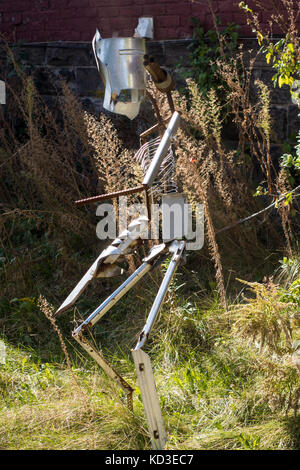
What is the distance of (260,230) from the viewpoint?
4.80 metres

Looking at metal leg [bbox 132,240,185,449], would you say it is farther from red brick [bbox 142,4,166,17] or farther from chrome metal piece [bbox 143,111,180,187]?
red brick [bbox 142,4,166,17]

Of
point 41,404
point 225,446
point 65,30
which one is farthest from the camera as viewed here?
point 65,30

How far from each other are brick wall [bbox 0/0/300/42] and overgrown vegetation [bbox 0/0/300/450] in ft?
1.71

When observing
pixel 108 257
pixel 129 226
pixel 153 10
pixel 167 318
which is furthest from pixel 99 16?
pixel 108 257

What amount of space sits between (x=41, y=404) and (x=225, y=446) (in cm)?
99

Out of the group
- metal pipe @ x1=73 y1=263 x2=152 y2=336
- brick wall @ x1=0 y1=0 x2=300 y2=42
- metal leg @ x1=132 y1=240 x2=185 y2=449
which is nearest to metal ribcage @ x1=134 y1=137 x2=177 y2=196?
metal pipe @ x1=73 y1=263 x2=152 y2=336

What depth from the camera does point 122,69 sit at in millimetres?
2557

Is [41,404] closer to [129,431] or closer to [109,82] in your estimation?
[129,431]

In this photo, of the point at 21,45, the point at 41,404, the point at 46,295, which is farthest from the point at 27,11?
the point at 41,404

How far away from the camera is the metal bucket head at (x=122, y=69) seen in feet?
8.36

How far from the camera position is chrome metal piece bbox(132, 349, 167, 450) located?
2.36m

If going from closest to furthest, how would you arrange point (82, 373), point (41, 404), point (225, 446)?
point (225, 446), point (41, 404), point (82, 373)

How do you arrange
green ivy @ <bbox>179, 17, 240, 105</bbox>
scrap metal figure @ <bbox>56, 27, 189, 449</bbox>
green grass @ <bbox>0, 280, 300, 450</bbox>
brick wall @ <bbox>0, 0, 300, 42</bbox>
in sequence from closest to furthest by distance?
1. scrap metal figure @ <bbox>56, 27, 189, 449</bbox>
2. green grass @ <bbox>0, 280, 300, 450</bbox>
3. green ivy @ <bbox>179, 17, 240, 105</bbox>
4. brick wall @ <bbox>0, 0, 300, 42</bbox>
